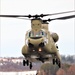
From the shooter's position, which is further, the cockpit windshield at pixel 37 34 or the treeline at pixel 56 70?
the treeline at pixel 56 70

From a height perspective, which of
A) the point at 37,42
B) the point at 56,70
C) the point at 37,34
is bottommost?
the point at 56,70

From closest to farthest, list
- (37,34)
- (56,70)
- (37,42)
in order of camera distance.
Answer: (37,42), (37,34), (56,70)

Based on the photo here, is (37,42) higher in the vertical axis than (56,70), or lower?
higher

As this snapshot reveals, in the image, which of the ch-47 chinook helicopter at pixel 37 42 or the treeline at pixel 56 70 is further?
the treeline at pixel 56 70

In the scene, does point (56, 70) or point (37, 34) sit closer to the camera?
point (37, 34)

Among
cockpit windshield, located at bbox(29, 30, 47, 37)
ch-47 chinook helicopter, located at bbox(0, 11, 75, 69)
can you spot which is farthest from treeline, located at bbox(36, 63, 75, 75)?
cockpit windshield, located at bbox(29, 30, 47, 37)

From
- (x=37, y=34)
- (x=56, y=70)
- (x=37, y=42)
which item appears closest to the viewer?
(x=37, y=42)

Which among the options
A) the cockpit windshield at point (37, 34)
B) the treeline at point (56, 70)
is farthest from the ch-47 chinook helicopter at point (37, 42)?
the treeline at point (56, 70)

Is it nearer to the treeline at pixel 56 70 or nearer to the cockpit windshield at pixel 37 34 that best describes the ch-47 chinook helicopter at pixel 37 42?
the cockpit windshield at pixel 37 34

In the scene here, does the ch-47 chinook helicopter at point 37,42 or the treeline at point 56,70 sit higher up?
the ch-47 chinook helicopter at point 37,42

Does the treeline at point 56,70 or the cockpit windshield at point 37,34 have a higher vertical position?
the cockpit windshield at point 37,34

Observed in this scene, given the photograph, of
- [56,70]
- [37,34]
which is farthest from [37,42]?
[56,70]

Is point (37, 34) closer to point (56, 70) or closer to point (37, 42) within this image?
point (37, 42)

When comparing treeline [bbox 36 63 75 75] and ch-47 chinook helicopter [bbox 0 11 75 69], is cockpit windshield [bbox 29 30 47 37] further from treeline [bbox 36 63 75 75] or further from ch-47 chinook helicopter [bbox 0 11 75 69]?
treeline [bbox 36 63 75 75]
